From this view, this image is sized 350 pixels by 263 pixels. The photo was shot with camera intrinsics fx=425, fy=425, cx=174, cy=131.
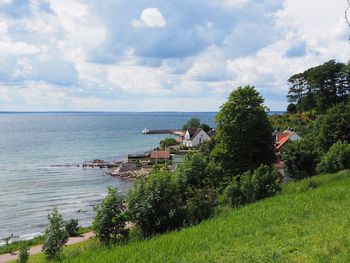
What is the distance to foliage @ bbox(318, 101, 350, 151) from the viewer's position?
47.6 meters

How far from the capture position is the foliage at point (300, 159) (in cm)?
3950

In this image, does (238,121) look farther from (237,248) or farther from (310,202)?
(237,248)

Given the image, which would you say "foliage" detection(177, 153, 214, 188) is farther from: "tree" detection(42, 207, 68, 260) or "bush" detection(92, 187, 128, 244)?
"tree" detection(42, 207, 68, 260)

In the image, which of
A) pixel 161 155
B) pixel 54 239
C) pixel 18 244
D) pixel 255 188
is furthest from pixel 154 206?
pixel 161 155

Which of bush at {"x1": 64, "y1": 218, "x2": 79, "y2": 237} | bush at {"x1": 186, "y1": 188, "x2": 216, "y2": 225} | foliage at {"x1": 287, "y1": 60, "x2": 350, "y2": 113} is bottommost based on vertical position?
bush at {"x1": 64, "y1": 218, "x2": 79, "y2": 237}

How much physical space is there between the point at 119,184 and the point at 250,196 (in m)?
47.1

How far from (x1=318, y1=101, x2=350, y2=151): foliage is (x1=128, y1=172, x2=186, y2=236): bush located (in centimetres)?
3571

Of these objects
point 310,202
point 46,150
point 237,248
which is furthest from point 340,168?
point 46,150

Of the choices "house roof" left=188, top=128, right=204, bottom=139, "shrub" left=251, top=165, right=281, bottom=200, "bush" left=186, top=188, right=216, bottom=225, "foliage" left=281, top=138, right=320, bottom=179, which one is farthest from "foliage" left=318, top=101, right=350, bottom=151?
"house roof" left=188, top=128, right=204, bottom=139

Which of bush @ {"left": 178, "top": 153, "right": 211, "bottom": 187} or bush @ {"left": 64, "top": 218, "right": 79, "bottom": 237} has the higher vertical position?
bush @ {"left": 178, "top": 153, "right": 211, "bottom": 187}

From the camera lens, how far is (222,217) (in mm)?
16469

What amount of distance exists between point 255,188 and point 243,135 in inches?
475

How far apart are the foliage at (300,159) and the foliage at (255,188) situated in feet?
61.0

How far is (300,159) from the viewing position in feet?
130
